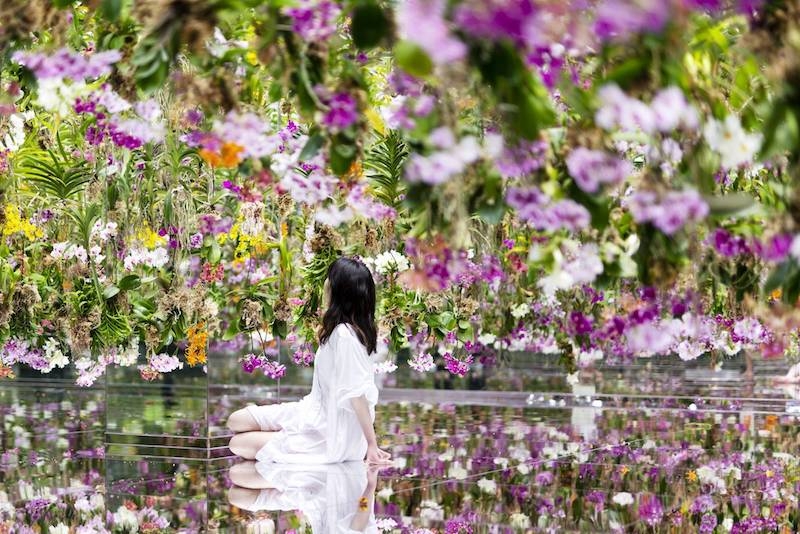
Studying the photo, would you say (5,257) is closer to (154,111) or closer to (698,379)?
(154,111)

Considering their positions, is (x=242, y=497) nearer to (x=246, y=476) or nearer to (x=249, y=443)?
(x=246, y=476)

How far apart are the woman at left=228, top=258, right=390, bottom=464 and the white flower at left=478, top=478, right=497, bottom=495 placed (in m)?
0.66

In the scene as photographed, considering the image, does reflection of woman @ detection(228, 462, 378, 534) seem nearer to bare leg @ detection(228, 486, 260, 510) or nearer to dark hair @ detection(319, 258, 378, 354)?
bare leg @ detection(228, 486, 260, 510)

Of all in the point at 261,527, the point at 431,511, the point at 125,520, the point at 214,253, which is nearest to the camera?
the point at 261,527

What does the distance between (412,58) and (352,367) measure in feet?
14.5

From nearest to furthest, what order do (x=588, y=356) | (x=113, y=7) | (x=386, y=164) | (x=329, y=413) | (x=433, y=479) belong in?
(x=113, y=7)
(x=433, y=479)
(x=386, y=164)
(x=329, y=413)
(x=588, y=356)

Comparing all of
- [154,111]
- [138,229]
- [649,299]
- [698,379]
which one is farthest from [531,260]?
[698,379]

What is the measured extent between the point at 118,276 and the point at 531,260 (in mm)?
4723

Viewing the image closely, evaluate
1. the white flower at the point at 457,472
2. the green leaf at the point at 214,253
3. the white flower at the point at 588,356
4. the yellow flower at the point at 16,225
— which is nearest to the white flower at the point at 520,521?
the white flower at the point at 457,472

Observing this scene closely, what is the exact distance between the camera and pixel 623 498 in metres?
5.18

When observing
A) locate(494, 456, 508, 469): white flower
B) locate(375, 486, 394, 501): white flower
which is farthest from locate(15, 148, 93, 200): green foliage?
locate(494, 456, 508, 469): white flower

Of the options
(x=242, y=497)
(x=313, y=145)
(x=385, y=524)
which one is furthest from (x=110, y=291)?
(x=313, y=145)

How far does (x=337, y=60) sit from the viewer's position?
2391mm

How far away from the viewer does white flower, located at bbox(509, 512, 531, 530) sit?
174 inches
